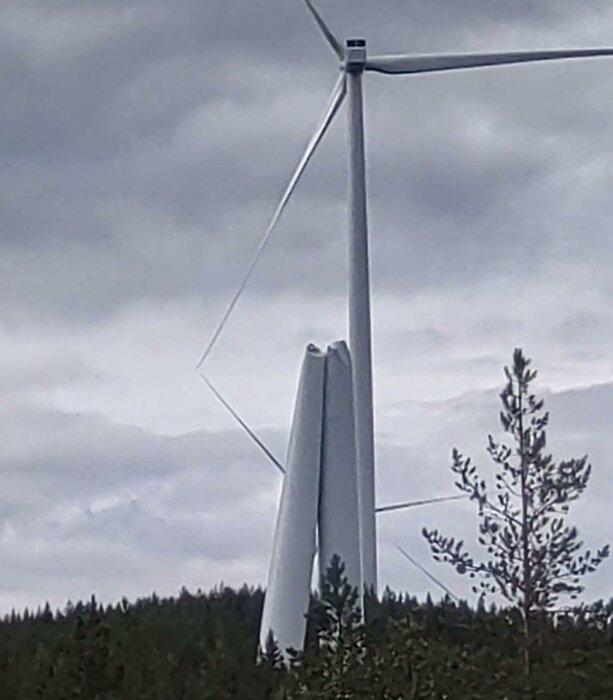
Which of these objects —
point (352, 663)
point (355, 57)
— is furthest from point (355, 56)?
point (352, 663)

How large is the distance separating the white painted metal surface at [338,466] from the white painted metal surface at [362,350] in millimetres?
219

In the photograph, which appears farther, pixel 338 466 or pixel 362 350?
pixel 338 466

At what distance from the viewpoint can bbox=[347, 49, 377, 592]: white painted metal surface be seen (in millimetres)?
46000

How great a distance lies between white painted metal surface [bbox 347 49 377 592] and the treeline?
303 cm

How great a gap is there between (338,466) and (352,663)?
20.7 m

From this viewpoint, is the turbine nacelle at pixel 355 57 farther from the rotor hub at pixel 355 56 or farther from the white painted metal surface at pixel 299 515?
the white painted metal surface at pixel 299 515

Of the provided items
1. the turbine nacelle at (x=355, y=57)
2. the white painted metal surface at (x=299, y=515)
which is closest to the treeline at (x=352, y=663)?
the white painted metal surface at (x=299, y=515)

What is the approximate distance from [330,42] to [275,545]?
13377 mm

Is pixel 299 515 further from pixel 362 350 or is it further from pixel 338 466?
pixel 362 350

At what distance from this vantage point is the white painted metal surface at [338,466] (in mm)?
47094

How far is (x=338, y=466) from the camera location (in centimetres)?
4741

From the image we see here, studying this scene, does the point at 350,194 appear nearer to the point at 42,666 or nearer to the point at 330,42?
the point at 330,42

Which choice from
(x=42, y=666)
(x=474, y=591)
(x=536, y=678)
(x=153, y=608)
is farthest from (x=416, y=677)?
(x=153, y=608)

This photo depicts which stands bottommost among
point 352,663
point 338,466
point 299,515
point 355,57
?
point 352,663
